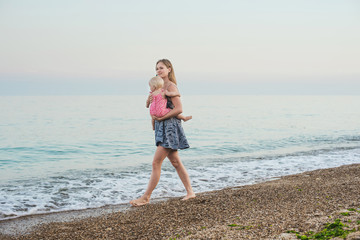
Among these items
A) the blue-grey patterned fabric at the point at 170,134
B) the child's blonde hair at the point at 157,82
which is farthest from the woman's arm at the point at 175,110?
the child's blonde hair at the point at 157,82

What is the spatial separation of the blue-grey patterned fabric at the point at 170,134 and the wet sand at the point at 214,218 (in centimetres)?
96

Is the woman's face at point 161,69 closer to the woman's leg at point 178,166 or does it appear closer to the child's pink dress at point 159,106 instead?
the child's pink dress at point 159,106

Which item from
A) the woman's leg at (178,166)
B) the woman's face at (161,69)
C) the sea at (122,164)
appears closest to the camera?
the woman's face at (161,69)

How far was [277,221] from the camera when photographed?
161 inches

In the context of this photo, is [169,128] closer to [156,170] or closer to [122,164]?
[156,170]

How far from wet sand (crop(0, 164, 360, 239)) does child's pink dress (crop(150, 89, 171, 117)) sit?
1482 millimetres

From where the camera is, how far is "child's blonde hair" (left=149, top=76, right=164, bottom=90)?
537 centimetres

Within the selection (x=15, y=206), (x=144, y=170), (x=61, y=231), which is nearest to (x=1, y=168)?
(x=144, y=170)

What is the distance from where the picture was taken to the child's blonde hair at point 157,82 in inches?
211

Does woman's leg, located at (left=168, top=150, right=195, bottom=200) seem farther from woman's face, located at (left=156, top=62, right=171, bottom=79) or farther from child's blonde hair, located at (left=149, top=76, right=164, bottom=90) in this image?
woman's face, located at (left=156, top=62, right=171, bottom=79)

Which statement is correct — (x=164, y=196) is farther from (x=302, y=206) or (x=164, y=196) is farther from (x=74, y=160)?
(x=74, y=160)

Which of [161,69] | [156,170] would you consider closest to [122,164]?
[156,170]

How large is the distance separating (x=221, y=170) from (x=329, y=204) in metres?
4.97

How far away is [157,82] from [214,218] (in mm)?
2216
